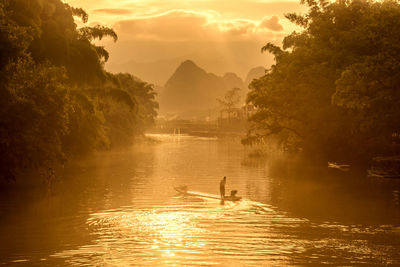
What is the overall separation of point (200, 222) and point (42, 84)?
1460 centimetres

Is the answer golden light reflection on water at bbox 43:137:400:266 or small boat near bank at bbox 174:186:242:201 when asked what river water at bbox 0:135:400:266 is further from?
small boat near bank at bbox 174:186:242:201

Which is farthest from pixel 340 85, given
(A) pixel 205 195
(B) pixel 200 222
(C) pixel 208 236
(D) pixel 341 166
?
(C) pixel 208 236

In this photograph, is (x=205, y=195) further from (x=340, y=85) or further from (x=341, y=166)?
(x=341, y=166)

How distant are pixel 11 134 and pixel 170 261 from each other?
17558mm

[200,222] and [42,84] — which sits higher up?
[42,84]

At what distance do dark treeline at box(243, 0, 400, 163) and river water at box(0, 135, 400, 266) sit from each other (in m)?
6.35

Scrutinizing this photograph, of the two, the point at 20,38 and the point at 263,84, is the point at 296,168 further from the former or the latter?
the point at 20,38

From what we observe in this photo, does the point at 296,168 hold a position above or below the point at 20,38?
below

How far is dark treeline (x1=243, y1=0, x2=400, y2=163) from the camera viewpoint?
165ft

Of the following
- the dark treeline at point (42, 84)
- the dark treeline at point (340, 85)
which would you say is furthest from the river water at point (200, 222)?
the dark treeline at point (340, 85)

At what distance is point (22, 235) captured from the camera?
27.7 meters

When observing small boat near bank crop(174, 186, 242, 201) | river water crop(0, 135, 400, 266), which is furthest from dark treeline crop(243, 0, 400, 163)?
small boat near bank crop(174, 186, 242, 201)

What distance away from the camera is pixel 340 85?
51688mm

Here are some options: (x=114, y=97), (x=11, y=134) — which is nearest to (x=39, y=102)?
(x=11, y=134)
